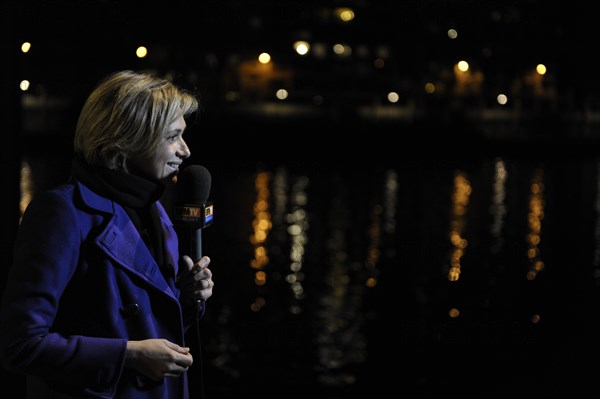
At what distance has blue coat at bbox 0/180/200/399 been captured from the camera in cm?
265

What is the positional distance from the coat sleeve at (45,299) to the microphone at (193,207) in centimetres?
41

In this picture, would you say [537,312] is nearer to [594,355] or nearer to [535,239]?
[594,355]

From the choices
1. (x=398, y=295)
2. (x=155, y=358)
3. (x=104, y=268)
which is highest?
(x=104, y=268)

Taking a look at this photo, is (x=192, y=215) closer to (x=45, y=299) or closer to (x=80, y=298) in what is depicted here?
(x=80, y=298)

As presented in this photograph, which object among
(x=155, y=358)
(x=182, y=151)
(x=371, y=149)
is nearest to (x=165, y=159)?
(x=182, y=151)

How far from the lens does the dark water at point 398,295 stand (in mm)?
8844

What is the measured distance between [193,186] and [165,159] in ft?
0.71

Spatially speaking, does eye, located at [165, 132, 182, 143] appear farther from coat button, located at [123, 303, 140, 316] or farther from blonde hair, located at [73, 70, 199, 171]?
coat button, located at [123, 303, 140, 316]

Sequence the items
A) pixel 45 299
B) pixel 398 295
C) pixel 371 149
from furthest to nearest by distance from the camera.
A: 1. pixel 371 149
2. pixel 398 295
3. pixel 45 299

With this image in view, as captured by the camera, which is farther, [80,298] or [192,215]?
[192,215]

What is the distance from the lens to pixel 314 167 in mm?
36125

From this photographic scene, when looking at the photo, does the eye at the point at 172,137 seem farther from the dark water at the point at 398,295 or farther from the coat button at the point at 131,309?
the dark water at the point at 398,295

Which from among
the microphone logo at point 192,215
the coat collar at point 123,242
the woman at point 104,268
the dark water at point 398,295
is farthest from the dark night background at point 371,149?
the coat collar at point 123,242

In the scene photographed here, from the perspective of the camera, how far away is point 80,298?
2760mm
